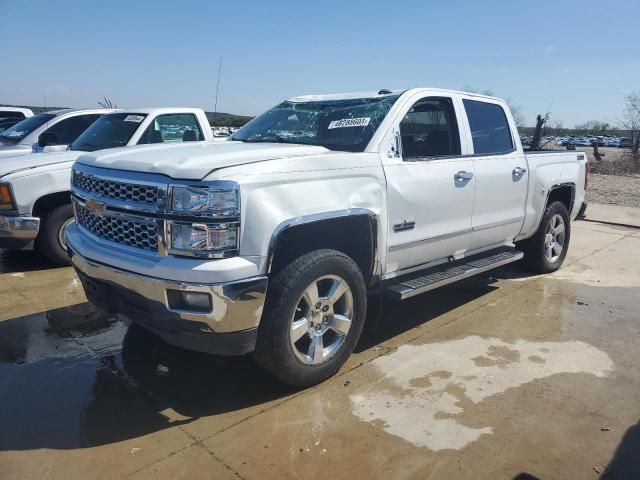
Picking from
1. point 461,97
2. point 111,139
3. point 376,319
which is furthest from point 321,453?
point 111,139

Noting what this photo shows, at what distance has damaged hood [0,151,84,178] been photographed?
5826mm

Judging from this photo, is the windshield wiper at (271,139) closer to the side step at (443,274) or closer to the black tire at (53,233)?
the side step at (443,274)

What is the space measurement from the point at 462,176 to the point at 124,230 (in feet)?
8.80

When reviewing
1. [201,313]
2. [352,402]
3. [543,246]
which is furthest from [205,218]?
[543,246]

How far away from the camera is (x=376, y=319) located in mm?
4809

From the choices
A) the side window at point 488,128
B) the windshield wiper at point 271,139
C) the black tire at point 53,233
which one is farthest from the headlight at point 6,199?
the side window at point 488,128

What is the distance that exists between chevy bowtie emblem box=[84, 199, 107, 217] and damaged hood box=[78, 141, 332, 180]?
0.78 feet

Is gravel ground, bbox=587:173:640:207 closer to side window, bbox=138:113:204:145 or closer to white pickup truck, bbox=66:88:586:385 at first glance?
white pickup truck, bbox=66:88:586:385

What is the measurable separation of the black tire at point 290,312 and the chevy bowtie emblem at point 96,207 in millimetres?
1159

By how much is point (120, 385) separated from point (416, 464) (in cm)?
197

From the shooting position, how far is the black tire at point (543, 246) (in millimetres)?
6023

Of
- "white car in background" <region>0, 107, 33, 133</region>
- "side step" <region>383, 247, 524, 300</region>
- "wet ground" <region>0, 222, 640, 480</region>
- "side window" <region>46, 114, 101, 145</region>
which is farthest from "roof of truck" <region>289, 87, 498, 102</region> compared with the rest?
"white car in background" <region>0, 107, 33, 133</region>

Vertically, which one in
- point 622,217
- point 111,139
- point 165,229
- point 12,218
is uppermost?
point 111,139

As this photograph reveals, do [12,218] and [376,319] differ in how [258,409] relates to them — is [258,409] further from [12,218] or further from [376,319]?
[12,218]
